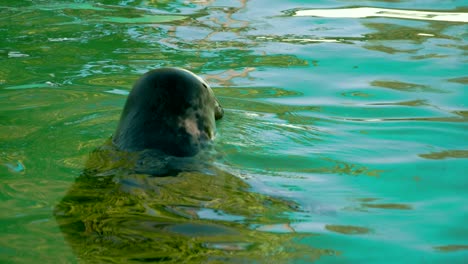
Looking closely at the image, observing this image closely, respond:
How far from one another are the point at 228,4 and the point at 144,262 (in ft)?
23.4

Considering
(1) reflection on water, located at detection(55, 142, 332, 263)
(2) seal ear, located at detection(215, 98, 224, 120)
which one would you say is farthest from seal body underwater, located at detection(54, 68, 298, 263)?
(2) seal ear, located at detection(215, 98, 224, 120)

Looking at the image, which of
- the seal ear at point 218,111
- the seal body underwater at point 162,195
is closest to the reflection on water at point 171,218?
the seal body underwater at point 162,195

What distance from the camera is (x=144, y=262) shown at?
3.64m

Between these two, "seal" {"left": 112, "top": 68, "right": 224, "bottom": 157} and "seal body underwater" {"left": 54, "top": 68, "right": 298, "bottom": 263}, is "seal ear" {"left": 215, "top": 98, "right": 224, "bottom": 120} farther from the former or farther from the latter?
"seal" {"left": 112, "top": 68, "right": 224, "bottom": 157}

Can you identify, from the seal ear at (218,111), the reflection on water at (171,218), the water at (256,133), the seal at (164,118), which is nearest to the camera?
the reflection on water at (171,218)

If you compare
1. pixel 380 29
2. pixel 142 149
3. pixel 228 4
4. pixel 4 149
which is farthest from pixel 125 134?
pixel 228 4

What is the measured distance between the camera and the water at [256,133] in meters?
3.96

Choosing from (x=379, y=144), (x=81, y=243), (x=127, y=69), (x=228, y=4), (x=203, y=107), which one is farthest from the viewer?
(x=228, y=4)

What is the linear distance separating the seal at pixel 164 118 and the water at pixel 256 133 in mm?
215

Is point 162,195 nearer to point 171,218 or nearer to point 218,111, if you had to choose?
point 171,218

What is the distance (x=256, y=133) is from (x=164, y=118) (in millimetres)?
1003

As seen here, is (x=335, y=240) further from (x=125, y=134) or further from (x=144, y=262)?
(x=125, y=134)

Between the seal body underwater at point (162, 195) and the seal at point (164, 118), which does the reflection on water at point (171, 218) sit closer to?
the seal body underwater at point (162, 195)

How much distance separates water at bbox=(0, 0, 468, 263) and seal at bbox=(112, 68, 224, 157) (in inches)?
8.5
